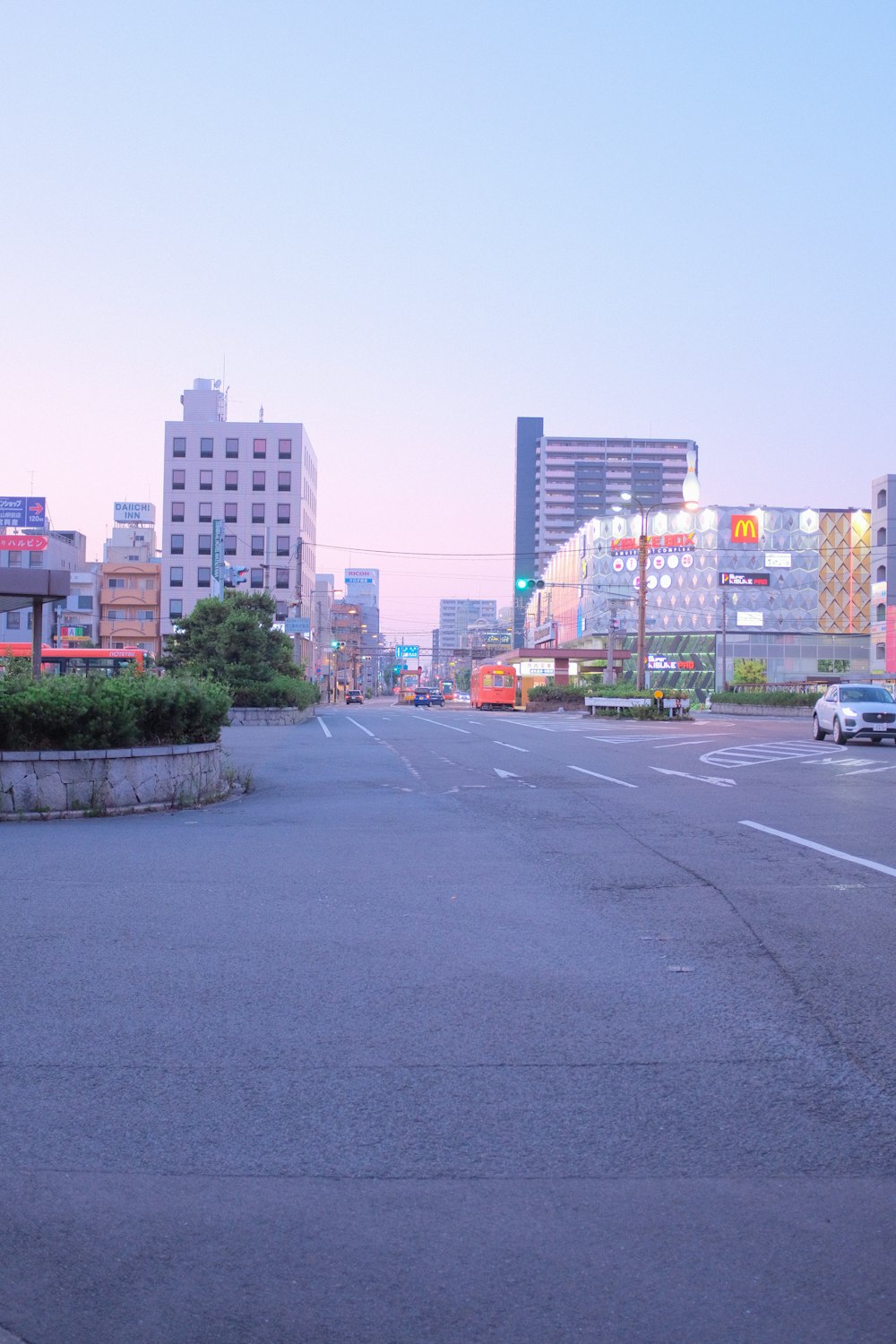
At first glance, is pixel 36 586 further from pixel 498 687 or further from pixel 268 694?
pixel 498 687

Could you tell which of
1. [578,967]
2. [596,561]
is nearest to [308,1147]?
[578,967]

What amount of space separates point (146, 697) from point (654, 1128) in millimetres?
12362

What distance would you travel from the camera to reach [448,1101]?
4781 millimetres

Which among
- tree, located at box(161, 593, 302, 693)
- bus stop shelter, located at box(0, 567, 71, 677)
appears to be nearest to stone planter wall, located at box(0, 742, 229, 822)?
bus stop shelter, located at box(0, 567, 71, 677)

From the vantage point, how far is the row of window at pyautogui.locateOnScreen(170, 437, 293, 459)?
10719 centimetres

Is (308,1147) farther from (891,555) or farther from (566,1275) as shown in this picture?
(891,555)

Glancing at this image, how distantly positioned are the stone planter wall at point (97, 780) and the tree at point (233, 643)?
29.8 metres

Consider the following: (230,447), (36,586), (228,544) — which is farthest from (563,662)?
(36,586)

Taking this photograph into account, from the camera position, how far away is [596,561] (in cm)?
12056

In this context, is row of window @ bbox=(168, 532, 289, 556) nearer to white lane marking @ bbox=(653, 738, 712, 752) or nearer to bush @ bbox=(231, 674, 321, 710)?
bush @ bbox=(231, 674, 321, 710)

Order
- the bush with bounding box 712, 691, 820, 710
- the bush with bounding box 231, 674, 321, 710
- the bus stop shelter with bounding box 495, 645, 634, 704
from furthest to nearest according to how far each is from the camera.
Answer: the bus stop shelter with bounding box 495, 645, 634, 704, the bush with bounding box 712, 691, 820, 710, the bush with bounding box 231, 674, 321, 710

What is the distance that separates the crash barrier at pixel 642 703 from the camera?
5269 cm

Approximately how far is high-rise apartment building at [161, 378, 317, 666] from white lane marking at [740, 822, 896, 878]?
93398 millimetres

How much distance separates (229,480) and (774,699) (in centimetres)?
5649
